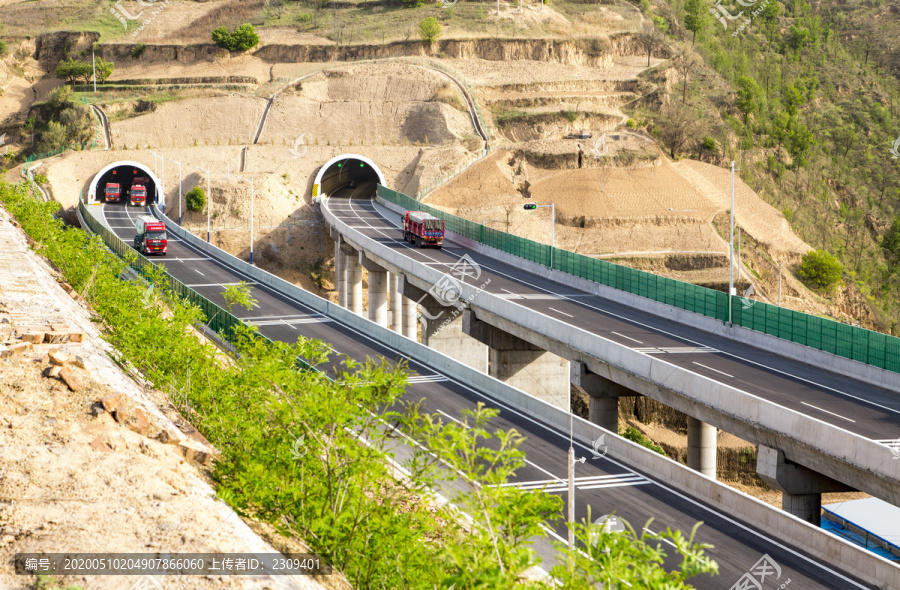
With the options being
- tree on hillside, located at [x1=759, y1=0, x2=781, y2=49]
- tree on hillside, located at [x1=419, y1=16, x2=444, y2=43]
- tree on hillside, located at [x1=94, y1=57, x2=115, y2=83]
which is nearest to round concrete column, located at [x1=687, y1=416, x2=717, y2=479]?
tree on hillside, located at [x1=419, y1=16, x2=444, y2=43]

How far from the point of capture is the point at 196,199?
90.2 metres

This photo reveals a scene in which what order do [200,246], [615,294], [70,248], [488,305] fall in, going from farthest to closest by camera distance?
[200,246] → [615,294] → [488,305] → [70,248]

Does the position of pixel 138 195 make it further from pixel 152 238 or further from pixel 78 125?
pixel 152 238

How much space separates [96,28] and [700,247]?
380 ft

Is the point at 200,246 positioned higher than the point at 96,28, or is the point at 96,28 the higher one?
the point at 96,28

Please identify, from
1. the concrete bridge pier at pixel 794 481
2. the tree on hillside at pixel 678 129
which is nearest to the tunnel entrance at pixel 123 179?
the tree on hillside at pixel 678 129

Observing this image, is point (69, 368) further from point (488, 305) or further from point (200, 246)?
point (200, 246)

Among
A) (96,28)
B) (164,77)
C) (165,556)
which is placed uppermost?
(96,28)

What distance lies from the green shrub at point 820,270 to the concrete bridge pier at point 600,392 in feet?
165

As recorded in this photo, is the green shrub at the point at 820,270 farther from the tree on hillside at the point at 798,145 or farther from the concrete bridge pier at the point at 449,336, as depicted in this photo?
the concrete bridge pier at the point at 449,336

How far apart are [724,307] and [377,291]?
32.7 m

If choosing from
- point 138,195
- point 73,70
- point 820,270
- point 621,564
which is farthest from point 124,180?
point 621,564

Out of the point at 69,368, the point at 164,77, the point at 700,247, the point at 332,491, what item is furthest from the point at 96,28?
the point at 332,491

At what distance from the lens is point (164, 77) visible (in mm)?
128750
